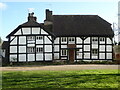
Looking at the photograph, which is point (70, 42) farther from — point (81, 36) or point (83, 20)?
point (83, 20)

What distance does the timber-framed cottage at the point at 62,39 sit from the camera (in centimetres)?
3281

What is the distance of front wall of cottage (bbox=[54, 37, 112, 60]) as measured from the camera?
114 feet

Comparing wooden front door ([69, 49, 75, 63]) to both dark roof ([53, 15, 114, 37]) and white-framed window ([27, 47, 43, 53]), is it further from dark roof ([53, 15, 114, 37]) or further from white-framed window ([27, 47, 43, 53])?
white-framed window ([27, 47, 43, 53])

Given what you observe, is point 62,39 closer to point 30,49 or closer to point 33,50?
point 33,50

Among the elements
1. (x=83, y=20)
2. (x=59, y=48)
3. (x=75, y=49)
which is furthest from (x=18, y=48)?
(x=83, y=20)

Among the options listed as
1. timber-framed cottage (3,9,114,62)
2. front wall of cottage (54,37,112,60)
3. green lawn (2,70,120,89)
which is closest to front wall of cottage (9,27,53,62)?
timber-framed cottage (3,9,114,62)

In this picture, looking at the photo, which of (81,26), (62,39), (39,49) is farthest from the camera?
(81,26)

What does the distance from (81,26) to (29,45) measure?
865 cm

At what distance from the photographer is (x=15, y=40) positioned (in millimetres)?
32844

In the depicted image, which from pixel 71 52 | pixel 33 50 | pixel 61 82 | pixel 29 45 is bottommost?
pixel 61 82

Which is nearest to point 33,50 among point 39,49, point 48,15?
point 39,49

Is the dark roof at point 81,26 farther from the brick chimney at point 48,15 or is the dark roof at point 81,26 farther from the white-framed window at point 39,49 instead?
the white-framed window at point 39,49

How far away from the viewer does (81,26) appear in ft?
119

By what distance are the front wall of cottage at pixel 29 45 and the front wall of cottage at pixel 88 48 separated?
7.60 feet
